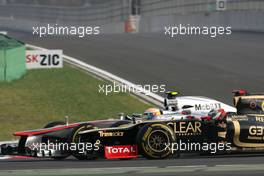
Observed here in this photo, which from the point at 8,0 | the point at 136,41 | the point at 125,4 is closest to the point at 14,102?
the point at 136,41

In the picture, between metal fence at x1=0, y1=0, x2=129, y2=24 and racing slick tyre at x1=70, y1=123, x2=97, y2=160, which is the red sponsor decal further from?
metal fence at x1=0, y1=0, x2=129, y2=24

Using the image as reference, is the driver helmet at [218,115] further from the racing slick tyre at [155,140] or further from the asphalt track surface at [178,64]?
the racing slick tyre at [155,140]

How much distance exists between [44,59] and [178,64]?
5.33m

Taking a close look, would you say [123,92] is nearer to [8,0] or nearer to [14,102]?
[14,102]

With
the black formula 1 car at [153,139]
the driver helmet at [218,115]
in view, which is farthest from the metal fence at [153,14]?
the black formula 1 car at [153,139]

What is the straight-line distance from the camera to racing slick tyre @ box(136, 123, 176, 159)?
12523 mm

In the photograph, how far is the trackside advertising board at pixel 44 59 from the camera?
2754 cm

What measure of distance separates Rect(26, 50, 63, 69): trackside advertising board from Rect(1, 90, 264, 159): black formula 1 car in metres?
14.4

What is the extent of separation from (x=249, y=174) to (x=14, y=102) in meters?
13.0

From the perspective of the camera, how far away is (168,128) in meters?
12.6

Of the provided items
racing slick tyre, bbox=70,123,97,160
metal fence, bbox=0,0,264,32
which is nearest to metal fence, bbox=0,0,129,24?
metal fence, bbox=0,0,264,32

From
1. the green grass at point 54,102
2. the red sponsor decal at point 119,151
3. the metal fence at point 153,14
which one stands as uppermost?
the metal fence at point 153,14

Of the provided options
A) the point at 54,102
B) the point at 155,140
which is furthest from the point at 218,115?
the point at 54,102

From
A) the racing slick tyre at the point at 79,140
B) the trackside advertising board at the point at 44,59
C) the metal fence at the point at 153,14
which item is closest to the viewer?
the racing slick tyre at the point at 79,140
